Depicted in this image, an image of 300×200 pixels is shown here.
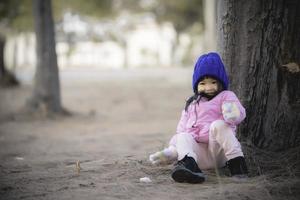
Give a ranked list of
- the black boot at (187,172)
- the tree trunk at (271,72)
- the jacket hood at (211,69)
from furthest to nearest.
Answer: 1. the tree trunk at (271,72)
2. the jacket hood at (211,69)
3. the black boot at (187,172)

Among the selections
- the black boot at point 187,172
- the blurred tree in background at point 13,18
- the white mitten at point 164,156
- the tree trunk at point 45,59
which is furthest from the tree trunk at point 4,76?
the black boot at point 187,172

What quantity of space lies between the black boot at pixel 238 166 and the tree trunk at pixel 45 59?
8717 mm

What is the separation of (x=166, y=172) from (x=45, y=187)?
3.83 ft

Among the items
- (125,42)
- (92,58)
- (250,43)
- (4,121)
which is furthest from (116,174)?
(92,58)

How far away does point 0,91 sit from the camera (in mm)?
20562

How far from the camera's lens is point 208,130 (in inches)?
199

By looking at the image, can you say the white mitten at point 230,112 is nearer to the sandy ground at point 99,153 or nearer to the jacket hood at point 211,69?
the jacket hood at point 211,69

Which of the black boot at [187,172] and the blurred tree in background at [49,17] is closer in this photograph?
the black boot at [187,172]

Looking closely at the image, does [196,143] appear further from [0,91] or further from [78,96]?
[0,91]

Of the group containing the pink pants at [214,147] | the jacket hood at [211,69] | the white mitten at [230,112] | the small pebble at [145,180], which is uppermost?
the jacket hood at [211,69]

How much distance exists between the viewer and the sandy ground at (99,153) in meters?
4.63

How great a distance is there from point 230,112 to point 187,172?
64 centimetres

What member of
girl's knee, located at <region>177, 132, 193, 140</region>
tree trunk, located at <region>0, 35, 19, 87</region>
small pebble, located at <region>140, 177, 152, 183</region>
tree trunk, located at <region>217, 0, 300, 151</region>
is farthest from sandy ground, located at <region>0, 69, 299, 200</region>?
tree trunk, located at <region>0, 35, 19, 87</region>

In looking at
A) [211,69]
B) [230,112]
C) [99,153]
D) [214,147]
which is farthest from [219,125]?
[99,153]
